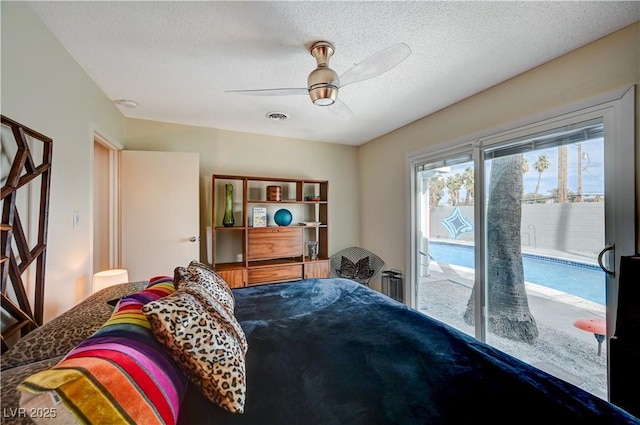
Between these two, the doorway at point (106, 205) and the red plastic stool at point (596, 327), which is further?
the doorway at point (106, 205)

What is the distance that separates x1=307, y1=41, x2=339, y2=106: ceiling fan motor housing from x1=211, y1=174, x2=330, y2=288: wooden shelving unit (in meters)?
1.82

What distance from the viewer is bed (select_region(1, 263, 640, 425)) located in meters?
0.87

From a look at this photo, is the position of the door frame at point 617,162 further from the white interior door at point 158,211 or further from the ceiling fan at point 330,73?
the white interior door at point 158,211

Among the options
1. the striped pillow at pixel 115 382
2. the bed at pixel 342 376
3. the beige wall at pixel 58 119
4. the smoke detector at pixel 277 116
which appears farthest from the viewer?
the smoke detector at pixel 277 116

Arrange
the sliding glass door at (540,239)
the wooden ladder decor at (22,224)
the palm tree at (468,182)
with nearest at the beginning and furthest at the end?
the wooden ladder decor at (22,224) → the sliding glass door at (540,239) → the palm tree at (468,182)

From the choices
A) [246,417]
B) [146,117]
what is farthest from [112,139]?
[246,417]

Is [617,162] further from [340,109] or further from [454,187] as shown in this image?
[340,109]

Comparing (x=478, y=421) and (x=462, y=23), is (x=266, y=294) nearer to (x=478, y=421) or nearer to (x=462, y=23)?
(x=478, y=421)

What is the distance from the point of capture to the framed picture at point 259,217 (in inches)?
133

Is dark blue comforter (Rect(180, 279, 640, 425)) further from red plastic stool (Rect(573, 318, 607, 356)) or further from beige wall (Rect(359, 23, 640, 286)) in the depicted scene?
beige wall (Rect(359, 23, 640, 286))

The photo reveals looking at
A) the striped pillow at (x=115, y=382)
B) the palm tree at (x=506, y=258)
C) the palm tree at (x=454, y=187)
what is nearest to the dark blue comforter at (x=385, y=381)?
the striped pillow at (x=115, y=382)

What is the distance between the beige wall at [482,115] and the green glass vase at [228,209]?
1982mm

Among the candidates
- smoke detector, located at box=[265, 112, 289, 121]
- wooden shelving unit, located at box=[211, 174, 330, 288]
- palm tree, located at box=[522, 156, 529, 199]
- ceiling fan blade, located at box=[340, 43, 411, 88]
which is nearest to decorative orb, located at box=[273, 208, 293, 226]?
wooden shelving unit, located at box=[211, 174, 330, 288]

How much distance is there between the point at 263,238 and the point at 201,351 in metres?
2.50
